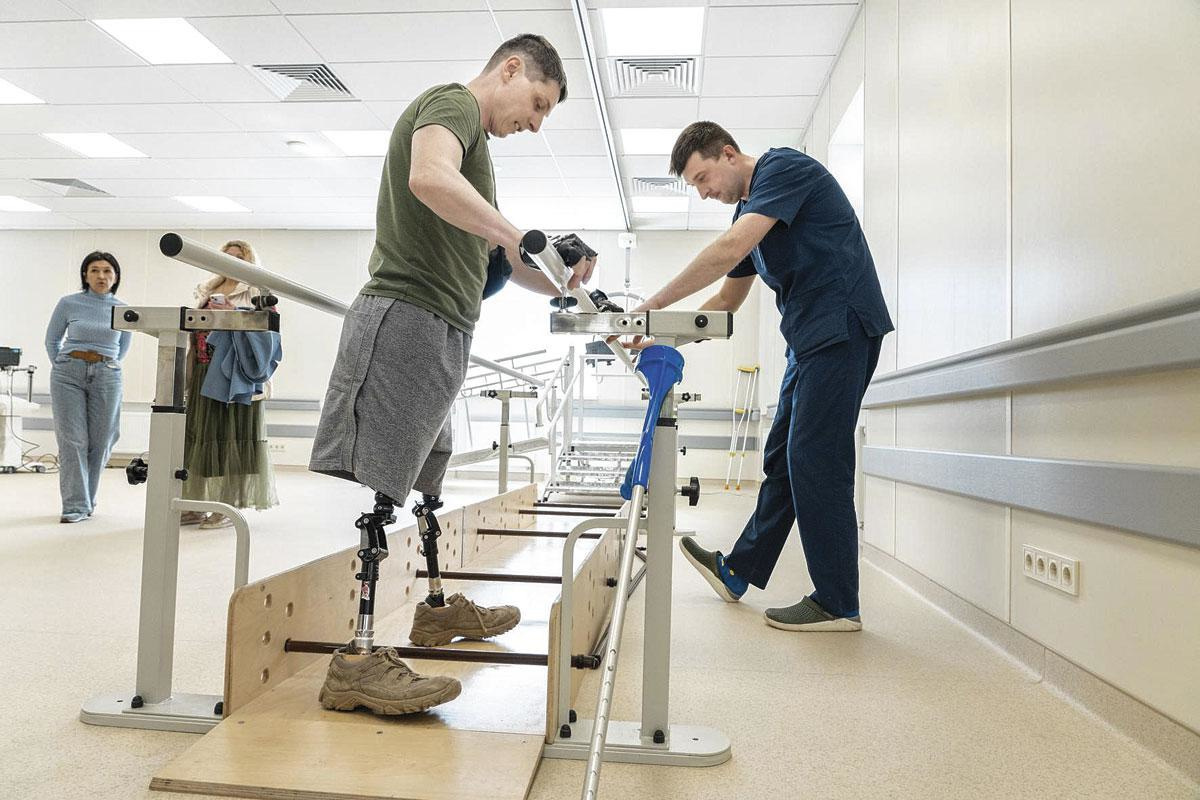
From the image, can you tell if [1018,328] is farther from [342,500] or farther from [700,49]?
[342,500]

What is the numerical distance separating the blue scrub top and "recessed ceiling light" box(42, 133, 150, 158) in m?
5.84

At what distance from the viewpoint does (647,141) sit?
5906mm

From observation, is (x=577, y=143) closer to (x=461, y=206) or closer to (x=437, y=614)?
(x=437, y=614)

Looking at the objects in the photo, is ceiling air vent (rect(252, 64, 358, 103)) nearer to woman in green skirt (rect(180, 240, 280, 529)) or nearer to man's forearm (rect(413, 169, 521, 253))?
woman in green skirt (rect(180, 240, 280, 529))

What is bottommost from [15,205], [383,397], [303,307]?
[383,397]

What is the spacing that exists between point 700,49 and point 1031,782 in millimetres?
4148

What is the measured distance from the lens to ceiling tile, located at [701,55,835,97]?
4594mm

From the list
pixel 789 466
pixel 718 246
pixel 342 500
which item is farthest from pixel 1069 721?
pixel 342 500

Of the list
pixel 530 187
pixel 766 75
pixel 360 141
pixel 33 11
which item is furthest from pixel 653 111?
pixel 33 11

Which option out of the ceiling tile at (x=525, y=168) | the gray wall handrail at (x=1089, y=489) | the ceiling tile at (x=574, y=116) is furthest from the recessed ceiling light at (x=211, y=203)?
the gray wall handrail at (x=1089, y=489)

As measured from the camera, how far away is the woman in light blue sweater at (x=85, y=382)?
3.98 metres

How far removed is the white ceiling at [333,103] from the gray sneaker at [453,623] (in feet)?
10.8

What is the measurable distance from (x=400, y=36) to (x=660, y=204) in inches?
138

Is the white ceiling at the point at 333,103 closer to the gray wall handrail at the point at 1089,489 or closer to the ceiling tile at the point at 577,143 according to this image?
the ceiling tile at the point at 577,143
